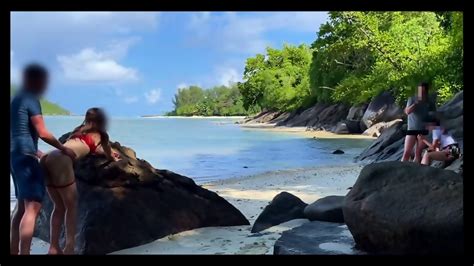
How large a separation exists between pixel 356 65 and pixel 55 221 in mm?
8604

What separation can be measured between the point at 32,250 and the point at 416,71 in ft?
20.5

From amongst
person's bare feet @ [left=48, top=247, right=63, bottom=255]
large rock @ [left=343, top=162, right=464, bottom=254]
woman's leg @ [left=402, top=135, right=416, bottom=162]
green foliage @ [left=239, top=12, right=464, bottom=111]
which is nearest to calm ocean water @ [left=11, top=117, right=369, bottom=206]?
person's bare feet @ [left=48, top=247, right=63, bottom=255]

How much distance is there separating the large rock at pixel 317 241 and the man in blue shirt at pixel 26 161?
4.46 ft

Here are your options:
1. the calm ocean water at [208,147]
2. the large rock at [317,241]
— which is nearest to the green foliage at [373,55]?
the calm ocean water at [208,147]

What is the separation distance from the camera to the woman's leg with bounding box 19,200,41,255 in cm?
287

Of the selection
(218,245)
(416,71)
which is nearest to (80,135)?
(218,245)

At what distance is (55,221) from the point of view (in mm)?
3055

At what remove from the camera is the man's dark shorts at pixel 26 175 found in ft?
9.39

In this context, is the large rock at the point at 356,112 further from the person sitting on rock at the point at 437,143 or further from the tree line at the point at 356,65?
the person sitting on rock at the point at 437,143

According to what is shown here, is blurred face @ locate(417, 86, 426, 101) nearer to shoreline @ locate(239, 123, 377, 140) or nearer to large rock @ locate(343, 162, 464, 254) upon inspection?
large rock @ locate(343, 162, 464, 254)

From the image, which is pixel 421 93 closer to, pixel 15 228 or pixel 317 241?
pixel 317 241
